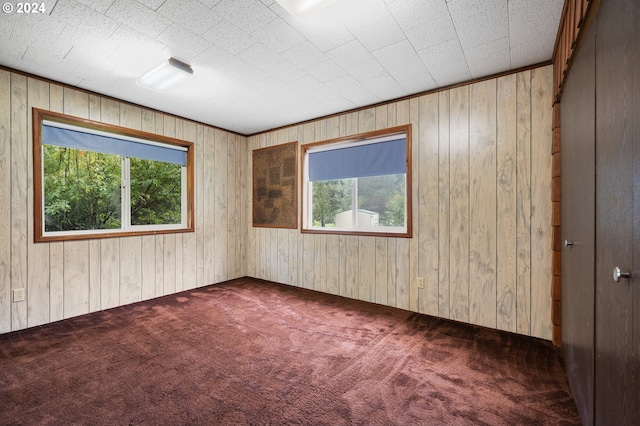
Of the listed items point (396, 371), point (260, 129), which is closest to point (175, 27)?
point (260, 129)

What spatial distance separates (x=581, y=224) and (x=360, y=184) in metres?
2.36

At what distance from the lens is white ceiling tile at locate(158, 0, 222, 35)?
1.79 meters

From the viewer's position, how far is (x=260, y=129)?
4.51m

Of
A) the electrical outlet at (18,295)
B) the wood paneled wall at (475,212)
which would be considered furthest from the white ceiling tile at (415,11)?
the electrical outlet at (18,295)

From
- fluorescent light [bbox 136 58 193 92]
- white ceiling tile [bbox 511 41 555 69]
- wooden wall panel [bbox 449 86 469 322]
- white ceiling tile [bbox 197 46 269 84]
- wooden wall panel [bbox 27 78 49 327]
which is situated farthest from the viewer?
wooden wall panel [bbox 449 86 469 322]

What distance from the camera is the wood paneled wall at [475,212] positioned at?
8.16ft

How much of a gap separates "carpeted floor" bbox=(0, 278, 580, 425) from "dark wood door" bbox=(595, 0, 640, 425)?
69 centimetres

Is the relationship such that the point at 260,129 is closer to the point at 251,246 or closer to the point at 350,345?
the point at 251,246

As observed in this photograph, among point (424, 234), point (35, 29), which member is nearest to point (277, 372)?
point (424, 234)

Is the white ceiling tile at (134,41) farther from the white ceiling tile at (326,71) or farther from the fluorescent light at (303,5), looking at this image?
the white ceiling tile at (326,71)

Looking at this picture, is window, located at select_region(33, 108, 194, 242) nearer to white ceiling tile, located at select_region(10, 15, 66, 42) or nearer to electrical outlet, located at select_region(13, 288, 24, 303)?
electrical outlet, located at select_region(13, 288, 24, 303)

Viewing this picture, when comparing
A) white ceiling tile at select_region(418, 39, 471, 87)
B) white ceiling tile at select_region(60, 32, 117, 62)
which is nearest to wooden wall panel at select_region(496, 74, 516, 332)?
white ceiling tile at select_region(418, 39, 471, 87)

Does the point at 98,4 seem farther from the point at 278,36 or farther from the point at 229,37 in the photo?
the point at 278,36

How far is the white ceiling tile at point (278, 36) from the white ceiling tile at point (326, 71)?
1.23 ft
